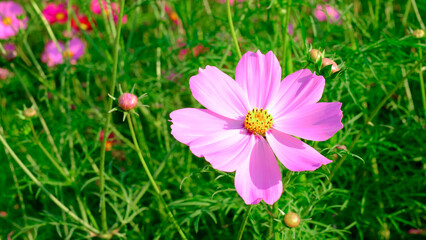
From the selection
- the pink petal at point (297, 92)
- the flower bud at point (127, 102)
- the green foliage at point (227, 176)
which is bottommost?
the green foliage at point (227, 176)

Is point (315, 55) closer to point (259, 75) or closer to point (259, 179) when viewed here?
point (259, 75)

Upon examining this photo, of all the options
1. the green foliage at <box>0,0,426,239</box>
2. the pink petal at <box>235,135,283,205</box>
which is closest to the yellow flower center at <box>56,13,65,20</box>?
the green foliage at <box>0,0,426,239</box>

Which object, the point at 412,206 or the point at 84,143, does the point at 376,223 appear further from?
the point at 84,143

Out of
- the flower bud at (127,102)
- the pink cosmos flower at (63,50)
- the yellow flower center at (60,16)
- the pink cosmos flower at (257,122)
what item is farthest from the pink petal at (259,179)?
the yellow flower center at (60,16)

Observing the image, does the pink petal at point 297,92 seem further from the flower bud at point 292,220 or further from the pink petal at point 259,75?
the flower bud at point 292,220

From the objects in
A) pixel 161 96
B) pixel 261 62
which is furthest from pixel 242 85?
pixel 161 96

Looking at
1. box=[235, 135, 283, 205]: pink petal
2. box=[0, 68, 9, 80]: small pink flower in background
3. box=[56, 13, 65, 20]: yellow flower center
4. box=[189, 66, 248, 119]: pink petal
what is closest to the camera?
box=[235, 135, 283, 205]: pink petal

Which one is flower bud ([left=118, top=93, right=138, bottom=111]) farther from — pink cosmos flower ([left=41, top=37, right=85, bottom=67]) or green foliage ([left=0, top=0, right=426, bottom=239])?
pink cosmos flower ([left=41, top=37, right=85, bottom=67])
